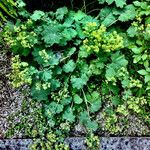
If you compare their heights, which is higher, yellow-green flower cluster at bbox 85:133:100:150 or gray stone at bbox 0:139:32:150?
gray stone at bbox 0:139:32:150

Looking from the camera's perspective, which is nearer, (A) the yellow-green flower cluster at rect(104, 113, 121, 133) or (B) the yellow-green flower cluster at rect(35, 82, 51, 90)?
(B) the yellow-green flower cluster at rect(35, 82, 51, 90)

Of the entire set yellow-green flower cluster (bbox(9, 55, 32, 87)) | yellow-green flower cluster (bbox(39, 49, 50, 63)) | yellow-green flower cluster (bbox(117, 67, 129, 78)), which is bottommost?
yellow-green flower cluster (bbox(117, 67, 129, 78))

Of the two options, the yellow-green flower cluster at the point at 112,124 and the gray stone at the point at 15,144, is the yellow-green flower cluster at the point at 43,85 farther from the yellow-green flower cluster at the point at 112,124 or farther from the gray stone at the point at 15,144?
the yellow-green flower cluster at the point at 112,124

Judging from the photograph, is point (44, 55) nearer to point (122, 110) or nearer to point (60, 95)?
point (60, 95)

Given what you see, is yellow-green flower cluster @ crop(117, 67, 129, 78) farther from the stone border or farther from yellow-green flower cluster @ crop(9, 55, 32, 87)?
yellow-green flower cluster @ crop(9, 55, 32, 87)

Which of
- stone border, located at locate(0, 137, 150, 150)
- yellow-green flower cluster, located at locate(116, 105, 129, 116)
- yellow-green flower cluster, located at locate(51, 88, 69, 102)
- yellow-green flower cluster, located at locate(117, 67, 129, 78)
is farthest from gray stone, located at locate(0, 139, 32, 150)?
yellow-green flower cluster, located at locate(117, 67, 129, 78)

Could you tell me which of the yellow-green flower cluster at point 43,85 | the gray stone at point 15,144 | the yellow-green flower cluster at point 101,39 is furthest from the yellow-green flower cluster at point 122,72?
the gray stone at point 15,144

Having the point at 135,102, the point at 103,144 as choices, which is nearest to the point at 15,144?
the point at 103,144
